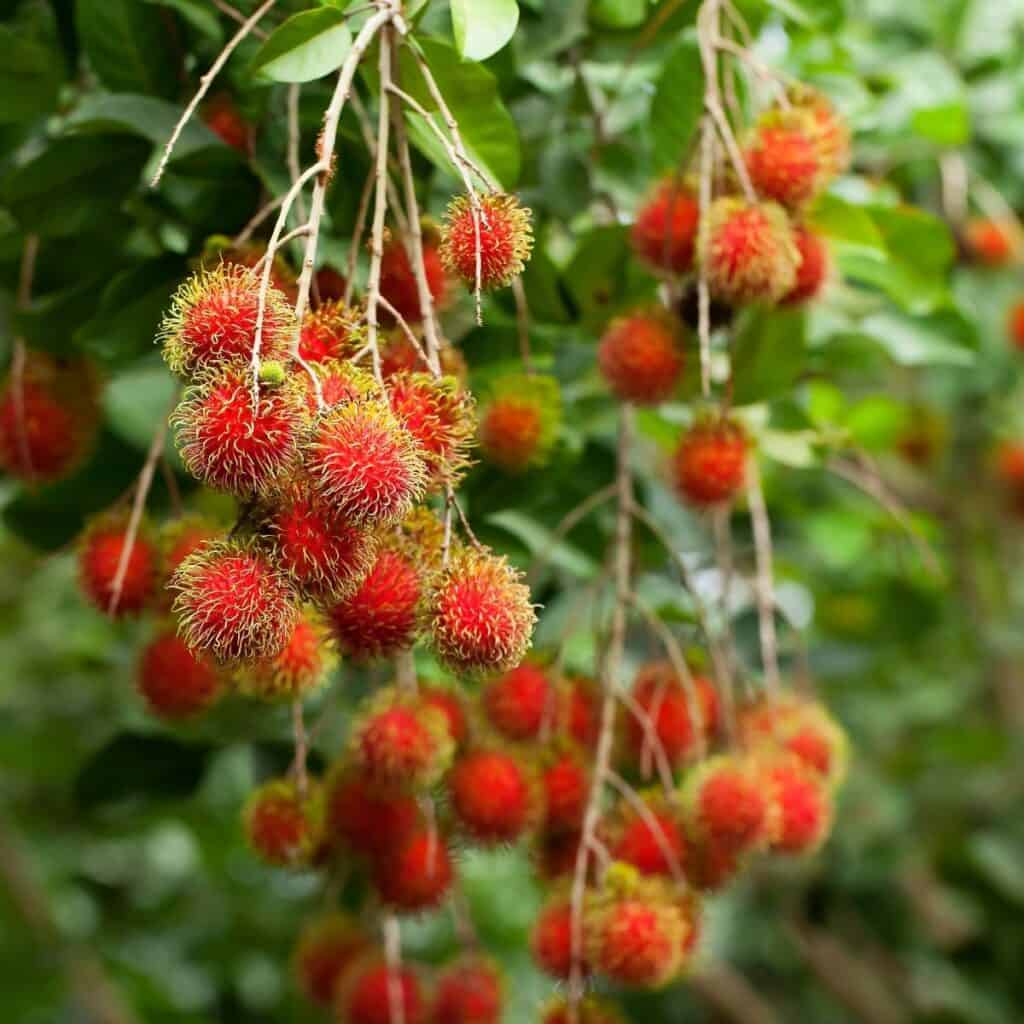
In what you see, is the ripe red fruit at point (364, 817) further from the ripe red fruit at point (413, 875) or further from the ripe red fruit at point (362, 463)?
the ripe red fruit at point (362, 463)

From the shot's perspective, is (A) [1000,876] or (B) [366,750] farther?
(A) [1000,876]

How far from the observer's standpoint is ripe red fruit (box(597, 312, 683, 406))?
1311 mm

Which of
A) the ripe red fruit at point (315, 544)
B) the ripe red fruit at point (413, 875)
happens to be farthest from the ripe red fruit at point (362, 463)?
the ripe red fruit at point (413, 875)

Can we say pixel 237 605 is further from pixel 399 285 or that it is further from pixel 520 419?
pixel 520 419

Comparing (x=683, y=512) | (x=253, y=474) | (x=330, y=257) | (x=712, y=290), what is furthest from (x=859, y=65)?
(x=253, y=474)

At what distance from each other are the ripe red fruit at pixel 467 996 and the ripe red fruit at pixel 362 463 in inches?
31.7

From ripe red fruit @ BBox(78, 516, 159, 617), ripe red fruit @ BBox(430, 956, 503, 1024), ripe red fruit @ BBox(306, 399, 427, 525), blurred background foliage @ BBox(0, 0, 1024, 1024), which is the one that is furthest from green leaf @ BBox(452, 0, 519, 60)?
ripe red fruit @ BBox(430, 956, 503, 1024)

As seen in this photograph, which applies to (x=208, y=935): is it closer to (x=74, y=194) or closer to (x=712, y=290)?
(x=74, y=194)

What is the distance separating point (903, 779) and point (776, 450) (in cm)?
158

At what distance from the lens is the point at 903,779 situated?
118 inches

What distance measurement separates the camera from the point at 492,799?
1271 millimetres

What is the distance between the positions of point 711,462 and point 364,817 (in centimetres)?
48

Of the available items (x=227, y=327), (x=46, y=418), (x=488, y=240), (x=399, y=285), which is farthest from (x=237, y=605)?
(x=46, y=418)

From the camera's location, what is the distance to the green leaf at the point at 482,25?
989mm
